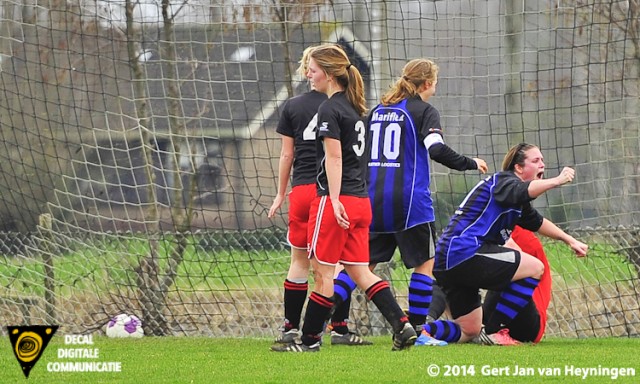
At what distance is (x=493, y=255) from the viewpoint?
25.3ft

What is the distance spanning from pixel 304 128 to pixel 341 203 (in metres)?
0.77

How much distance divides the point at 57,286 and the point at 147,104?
158cm

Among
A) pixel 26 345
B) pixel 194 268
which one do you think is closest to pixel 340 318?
pixel 194 268

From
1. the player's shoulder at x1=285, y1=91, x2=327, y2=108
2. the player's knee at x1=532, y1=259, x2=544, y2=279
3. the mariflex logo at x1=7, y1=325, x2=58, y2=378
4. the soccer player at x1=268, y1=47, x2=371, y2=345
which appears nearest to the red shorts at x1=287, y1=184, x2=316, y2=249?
the soccer player at x1=268, y1=47, x2=371, y2=345

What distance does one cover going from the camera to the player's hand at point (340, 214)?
6859 millimetres

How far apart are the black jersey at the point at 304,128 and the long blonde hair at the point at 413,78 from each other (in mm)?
523

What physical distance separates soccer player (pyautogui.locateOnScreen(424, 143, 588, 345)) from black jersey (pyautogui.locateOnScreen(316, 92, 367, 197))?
3.09ft

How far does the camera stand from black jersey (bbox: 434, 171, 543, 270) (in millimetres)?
7672

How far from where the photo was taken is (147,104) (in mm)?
9367

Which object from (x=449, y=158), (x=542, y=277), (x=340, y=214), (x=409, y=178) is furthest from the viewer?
(x=542, y=277)

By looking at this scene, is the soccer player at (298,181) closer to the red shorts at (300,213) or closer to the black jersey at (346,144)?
the red shorts at (300,213)

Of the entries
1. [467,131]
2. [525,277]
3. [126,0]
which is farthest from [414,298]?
[126,0]

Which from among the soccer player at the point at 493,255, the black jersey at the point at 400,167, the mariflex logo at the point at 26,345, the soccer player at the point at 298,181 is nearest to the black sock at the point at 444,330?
the soccer player at the point at 493,255

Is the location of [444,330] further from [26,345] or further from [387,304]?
[26,345]
